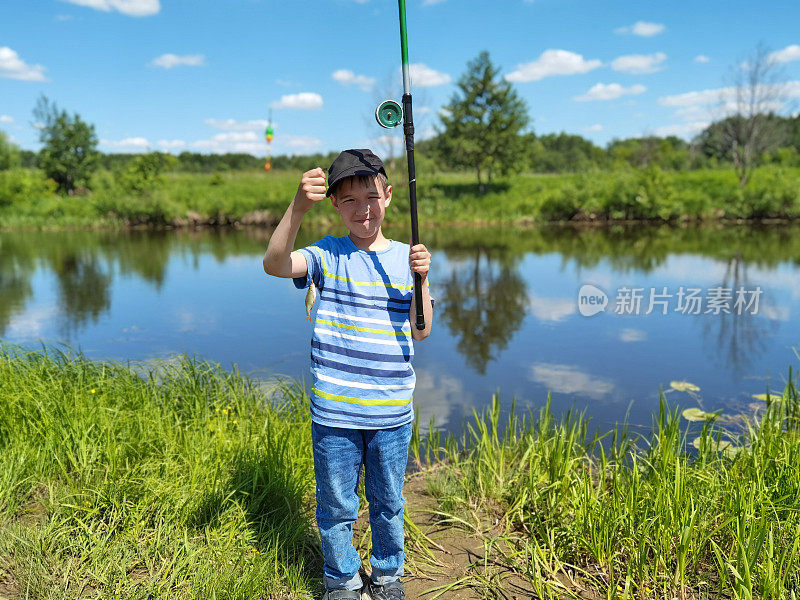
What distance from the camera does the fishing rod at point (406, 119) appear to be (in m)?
2.16

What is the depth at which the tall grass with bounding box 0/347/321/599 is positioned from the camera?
7.57 feet

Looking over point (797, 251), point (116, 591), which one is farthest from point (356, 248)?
point (797, 251)

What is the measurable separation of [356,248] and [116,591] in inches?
63.5

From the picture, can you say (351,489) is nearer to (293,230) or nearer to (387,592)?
(387,592)

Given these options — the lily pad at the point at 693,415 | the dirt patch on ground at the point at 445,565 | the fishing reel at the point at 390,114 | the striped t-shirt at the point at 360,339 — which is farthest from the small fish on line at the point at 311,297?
the lily pad at the point at 693,415

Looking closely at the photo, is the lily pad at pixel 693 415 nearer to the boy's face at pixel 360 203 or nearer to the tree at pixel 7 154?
the boy's face at pixel 360 203

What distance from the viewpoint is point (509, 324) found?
8438 mm

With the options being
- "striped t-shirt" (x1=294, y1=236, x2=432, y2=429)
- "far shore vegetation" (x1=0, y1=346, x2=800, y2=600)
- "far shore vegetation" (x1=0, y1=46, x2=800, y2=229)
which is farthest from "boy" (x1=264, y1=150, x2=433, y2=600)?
"far shore vegetation" (x1=0, y1=46, x2=800, y2=229)

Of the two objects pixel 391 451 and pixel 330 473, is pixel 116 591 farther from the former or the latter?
pixel 391 451

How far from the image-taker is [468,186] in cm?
3391

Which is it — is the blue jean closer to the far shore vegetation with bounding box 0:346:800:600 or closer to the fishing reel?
the far shore vegetation with bounding box 0:346:800:600

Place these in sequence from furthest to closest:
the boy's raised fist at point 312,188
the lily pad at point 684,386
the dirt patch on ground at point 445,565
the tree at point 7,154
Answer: the tree at point 7,154 < the lily pad at point 684,386 < the dirt patch on ground at point 445,565 < the boy's raised fist at point 312,188

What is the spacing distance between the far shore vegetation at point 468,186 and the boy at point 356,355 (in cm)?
2192

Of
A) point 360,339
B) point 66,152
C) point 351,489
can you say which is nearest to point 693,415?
point 351,489
